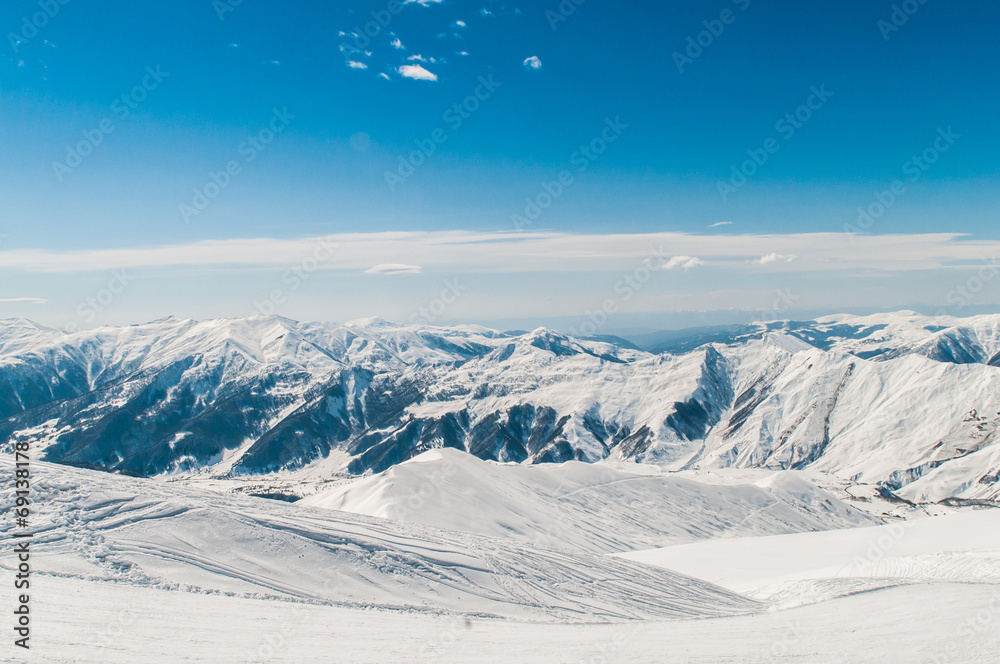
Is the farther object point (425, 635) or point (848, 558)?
point (848, 558)

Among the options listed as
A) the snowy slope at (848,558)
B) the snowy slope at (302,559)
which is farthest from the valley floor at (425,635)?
the snowy slope at (848,558)

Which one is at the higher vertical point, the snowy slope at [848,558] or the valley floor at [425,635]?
the valley floor at [425,635]

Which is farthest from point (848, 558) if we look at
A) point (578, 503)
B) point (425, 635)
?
point (425, 635)

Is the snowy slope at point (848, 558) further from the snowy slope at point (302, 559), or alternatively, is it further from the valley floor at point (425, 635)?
the valley floor at point (425, 635)

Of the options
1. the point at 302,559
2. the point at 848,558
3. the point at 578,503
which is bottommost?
the point at 578,503

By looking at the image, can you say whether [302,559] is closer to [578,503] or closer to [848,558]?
[848,558]

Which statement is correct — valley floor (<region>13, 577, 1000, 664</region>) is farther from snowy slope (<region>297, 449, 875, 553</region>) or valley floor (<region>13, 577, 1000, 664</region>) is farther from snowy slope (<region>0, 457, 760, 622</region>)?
snowy slope (<region>297, 449, 875, 553</region>)

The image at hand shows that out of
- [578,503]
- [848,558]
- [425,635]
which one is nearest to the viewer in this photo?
[425,635]

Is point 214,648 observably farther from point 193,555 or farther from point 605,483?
point 605,483

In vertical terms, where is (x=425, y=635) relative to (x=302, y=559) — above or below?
below

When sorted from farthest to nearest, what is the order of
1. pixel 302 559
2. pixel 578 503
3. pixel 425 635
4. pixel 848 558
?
pixel 578 503, pixel 848 558, pixel 302 559, pixel 425 635

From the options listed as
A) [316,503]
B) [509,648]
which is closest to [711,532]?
[316,503]

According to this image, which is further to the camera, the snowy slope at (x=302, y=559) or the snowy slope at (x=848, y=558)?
the snowy slope at (x=848, y=558)
